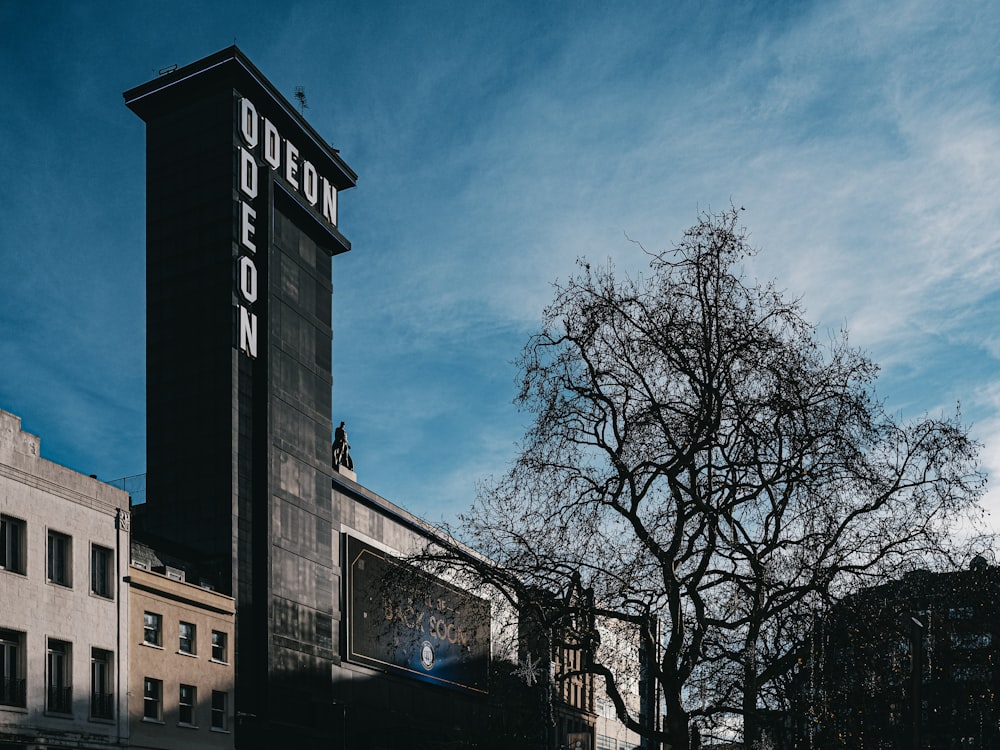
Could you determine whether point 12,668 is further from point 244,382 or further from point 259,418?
point 244,382

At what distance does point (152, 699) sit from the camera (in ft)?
158

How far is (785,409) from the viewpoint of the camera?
2139cm

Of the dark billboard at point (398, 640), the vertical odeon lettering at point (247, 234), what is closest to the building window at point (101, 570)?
the dark billboard at point (398, 640)

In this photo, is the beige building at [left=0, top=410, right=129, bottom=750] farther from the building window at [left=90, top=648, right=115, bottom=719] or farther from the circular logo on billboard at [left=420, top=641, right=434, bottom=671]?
the circular logo on billboard at [left=420, top=641, right=434, bottom=671]

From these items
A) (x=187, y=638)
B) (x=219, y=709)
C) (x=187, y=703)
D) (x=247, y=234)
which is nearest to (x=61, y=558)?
(x=187, y=638)

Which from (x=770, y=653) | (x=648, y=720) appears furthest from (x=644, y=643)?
(x=648, y=720)

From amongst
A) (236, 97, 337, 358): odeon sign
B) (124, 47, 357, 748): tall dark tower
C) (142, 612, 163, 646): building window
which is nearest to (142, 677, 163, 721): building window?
(142, 612, 163, 646): building window

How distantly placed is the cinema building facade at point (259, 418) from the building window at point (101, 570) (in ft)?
39.9

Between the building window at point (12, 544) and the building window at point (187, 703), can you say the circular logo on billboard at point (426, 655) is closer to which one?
the building window at point (187, 703)

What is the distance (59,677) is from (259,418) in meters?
25.3

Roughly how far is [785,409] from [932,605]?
257 inches

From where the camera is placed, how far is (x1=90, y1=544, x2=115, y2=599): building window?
148 feet

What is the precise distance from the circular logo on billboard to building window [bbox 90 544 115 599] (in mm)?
37908

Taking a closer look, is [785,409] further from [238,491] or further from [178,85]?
[178,85]
